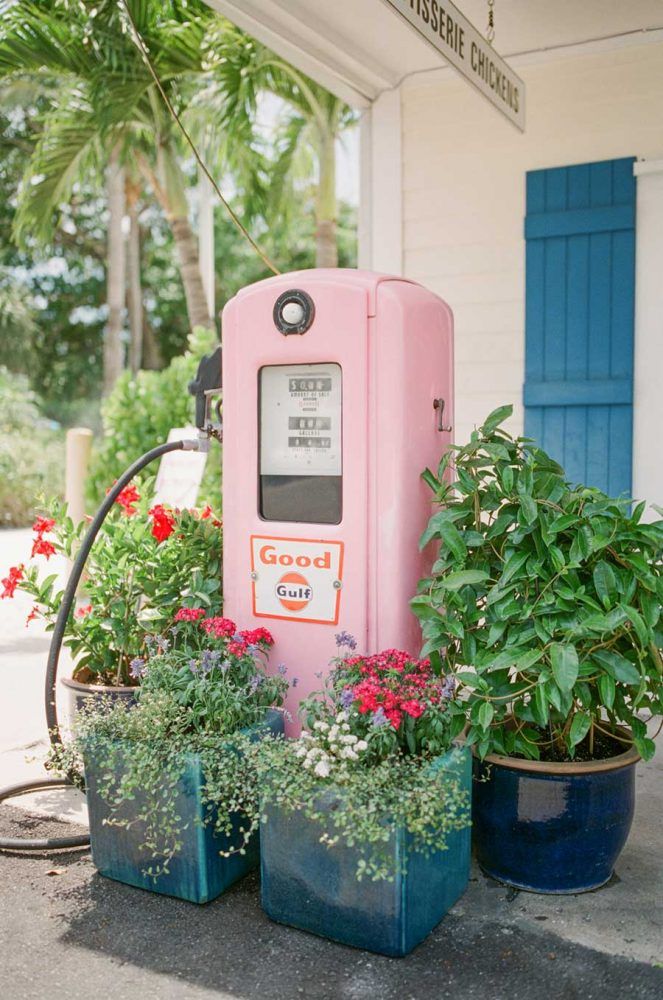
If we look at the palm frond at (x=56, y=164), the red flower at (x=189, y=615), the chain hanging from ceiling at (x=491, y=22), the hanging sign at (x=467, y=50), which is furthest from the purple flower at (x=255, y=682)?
the palm frond at (x=56, y=164)

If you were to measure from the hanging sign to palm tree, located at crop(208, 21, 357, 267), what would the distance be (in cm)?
438

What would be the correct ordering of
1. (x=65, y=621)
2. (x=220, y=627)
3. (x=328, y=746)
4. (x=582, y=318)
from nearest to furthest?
(x=328, y=746) → (x=220, y=627) → (x=65, y=621) → (x=582, y=318)

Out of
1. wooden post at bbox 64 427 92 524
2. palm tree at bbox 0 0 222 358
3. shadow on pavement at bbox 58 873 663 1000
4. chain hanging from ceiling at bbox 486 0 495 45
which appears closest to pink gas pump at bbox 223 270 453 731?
shadow on pavement at bbox 58 873 663 1000

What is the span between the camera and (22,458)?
15258mm

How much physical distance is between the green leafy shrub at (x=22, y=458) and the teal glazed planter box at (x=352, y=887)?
37.2 ft

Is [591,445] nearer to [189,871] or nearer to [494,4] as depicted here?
[494,4]

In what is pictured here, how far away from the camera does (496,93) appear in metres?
4.38

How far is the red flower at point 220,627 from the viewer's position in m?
3.24

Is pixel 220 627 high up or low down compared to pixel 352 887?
up

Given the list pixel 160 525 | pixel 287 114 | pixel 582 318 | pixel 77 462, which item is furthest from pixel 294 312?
pixel 287 114

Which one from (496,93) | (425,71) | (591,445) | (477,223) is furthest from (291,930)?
(425,71)

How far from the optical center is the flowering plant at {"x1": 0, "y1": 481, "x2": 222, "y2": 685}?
390 cm

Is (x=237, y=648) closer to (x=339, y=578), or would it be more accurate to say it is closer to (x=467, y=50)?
(x=339, y=578)

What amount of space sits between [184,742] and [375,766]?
59 centimetres
